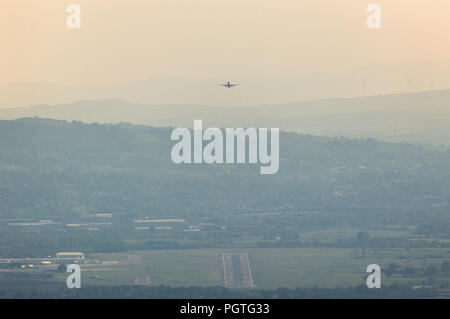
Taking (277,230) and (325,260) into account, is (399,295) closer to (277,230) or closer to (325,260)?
(325,260)

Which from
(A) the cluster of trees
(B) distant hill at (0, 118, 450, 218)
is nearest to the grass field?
(A) the cluster of trees

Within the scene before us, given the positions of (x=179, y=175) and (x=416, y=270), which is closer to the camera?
(x=416, y=270)

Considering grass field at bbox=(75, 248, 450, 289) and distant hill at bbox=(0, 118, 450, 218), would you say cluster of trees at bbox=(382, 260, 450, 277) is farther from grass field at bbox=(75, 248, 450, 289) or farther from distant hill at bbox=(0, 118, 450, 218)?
distant hill at bbox=(0, 118, 450, 218)

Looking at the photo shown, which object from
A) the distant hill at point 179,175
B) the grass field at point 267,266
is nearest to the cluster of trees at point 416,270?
the grass field at point 267,266

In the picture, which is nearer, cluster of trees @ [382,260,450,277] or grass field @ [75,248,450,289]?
grass field @ [75,248,450,289]

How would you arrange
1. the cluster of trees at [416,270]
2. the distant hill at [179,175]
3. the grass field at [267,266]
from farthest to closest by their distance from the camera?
the distant hill at [179,175], the cluster of trees at [416,270], the grass field at [267,266]

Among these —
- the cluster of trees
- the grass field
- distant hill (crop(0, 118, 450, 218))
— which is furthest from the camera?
distant hill (crop(0, 118, 450, 218))

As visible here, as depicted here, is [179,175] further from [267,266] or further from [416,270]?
[416,270]

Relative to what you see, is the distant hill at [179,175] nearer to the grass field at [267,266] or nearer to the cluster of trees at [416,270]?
the grass field at [267,266]

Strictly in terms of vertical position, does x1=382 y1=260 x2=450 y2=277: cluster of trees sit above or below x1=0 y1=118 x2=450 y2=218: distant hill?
below

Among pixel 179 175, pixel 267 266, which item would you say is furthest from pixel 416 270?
pixel 179 175
